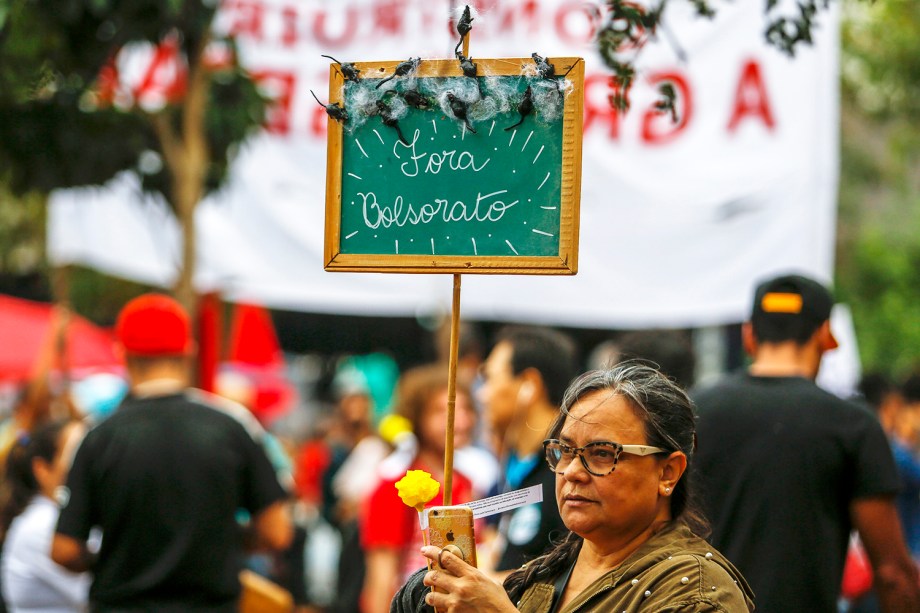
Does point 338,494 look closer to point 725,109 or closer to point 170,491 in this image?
point 725,109

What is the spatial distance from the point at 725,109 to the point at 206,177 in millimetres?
2978

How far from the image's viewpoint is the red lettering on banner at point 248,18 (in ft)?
27.5

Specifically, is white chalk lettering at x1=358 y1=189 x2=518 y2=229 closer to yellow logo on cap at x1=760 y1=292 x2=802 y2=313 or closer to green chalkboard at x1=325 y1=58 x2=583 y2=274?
green chalkboard at x1=325 y1=58 x2=583 y2=274

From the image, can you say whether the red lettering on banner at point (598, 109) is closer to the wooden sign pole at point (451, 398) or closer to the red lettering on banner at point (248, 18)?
the red lettering on banner at point (248, 18)

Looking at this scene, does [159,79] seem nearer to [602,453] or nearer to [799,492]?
[799,492]

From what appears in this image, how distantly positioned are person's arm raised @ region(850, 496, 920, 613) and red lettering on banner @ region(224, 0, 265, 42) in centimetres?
Answer: 557

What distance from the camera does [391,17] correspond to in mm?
8258

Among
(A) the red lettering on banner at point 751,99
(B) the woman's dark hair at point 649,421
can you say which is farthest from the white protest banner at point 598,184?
(B) the woman's dark hair at point 649,421

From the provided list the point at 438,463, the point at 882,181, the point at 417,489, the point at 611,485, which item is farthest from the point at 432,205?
the point at 882,181

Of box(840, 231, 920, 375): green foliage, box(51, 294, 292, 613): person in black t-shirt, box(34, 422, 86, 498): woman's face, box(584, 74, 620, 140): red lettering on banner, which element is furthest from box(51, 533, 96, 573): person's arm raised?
box(840, 231, 920, 375): green foliage

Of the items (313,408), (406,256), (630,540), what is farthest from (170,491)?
(313,408)

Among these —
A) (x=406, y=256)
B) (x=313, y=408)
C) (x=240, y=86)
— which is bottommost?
(x=313, y=408)

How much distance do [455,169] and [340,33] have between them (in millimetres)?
5499

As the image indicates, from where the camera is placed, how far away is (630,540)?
2.76 m
